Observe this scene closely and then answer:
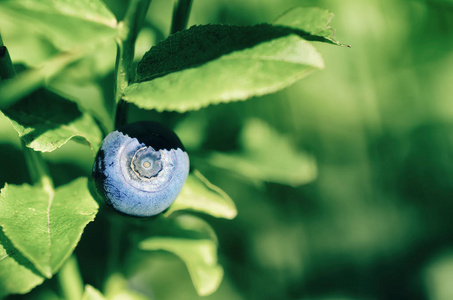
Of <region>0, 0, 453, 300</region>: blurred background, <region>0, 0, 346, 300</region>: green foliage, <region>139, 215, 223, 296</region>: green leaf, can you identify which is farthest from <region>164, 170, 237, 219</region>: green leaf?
<region>0, 0, 453, 300</region>: blurred background

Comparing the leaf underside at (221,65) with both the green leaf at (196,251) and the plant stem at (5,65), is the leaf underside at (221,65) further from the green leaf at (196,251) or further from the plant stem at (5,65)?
the green leaf at (196,251)

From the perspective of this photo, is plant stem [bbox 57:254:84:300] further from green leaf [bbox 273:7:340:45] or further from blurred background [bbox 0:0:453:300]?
blurred background [bbox 0:0:453:300]

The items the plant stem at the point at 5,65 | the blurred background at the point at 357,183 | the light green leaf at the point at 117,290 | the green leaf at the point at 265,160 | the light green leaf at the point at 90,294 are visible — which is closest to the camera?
→ the plant stem at the point at 5,65

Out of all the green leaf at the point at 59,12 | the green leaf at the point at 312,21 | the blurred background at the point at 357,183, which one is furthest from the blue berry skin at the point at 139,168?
the blurred background at the point at 357,183

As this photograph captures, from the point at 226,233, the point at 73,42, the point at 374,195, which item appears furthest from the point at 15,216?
the point at 374,195

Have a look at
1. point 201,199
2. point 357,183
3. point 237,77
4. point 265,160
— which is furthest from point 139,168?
point 357,183

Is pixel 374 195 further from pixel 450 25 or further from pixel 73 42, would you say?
pixel 73 42
